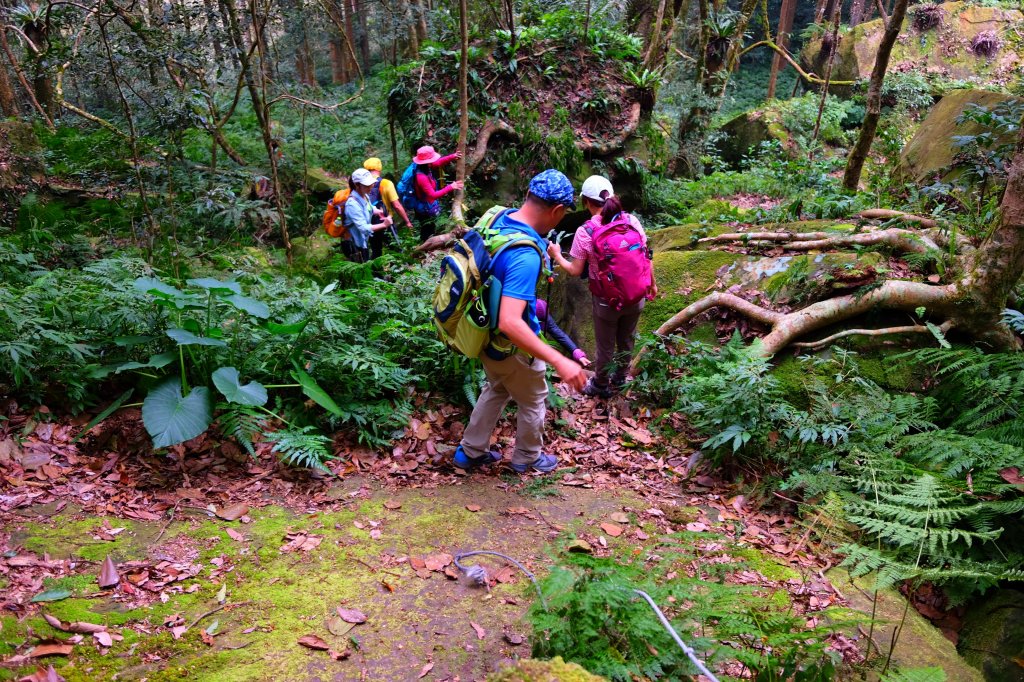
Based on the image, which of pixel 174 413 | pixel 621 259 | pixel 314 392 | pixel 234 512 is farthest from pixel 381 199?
pixel 234 512

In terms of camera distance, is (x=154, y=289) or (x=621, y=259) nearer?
(x=154, y=289)

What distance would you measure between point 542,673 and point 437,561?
197 centimetres

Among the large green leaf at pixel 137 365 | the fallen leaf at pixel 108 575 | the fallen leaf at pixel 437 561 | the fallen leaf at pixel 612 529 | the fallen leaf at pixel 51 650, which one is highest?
the large green leaf at pixel 137 365

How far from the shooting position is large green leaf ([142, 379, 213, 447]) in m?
3.89

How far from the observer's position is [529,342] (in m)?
3.63

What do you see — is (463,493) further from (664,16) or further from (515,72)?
(664,16)

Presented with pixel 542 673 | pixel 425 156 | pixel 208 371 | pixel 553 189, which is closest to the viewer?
pixel 542 673

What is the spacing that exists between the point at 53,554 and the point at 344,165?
13.0 m

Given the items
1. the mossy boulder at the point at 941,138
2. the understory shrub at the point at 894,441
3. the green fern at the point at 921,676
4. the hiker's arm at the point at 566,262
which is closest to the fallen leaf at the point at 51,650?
the green fern at the point at 921,676

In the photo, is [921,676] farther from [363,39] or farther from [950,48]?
[363,39]

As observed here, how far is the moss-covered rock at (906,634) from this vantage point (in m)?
3.08

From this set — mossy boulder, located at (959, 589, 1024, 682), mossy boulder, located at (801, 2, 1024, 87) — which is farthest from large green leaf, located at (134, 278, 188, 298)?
mossy boulder, located at (801, 2, 1024, 87)

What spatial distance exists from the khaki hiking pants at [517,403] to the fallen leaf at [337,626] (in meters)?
1.91

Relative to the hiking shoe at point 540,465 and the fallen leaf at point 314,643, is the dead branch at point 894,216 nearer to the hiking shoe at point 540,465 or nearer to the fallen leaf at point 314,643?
the hiking shoe at point 540,465
